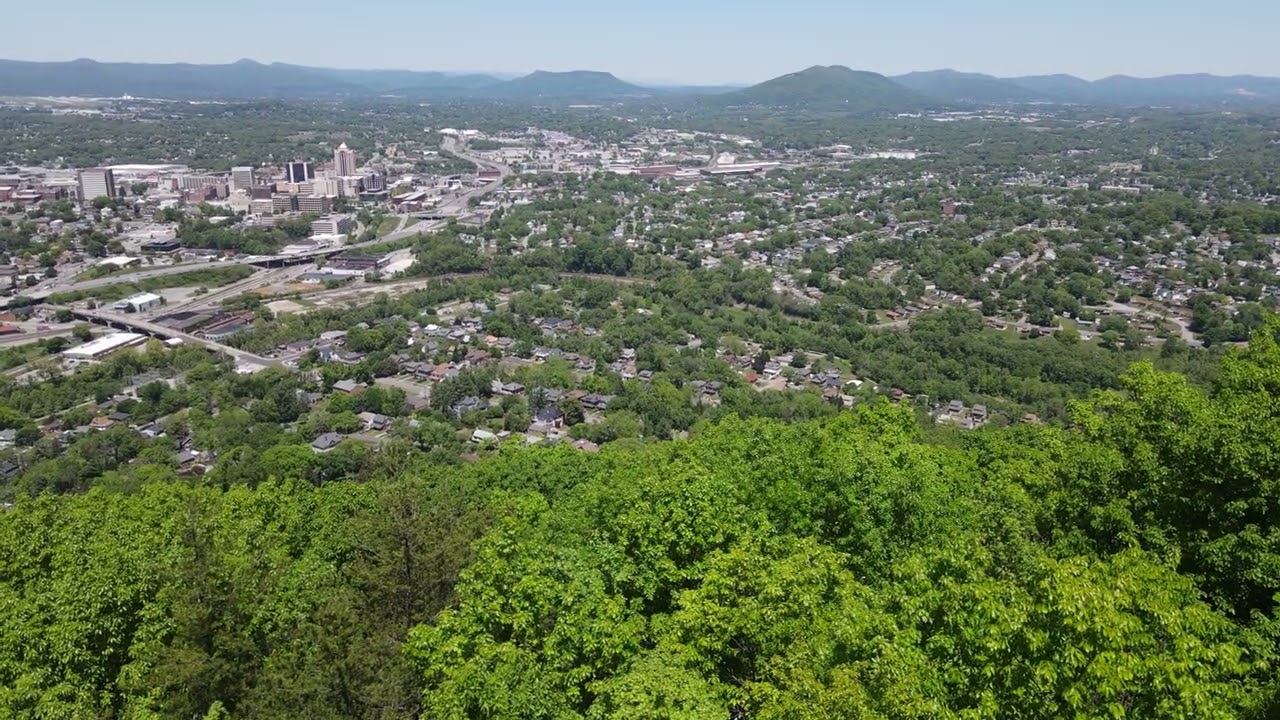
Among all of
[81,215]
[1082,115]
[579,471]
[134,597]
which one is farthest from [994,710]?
[1082,115]

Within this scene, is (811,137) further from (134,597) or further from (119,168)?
(134,597)

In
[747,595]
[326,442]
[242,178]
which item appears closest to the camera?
[747,595]

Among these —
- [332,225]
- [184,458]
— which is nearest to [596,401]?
[184,458]

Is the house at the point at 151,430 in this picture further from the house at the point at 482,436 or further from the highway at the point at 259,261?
the highway at the point at 259,261

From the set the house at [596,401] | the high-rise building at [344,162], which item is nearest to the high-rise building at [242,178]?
the high-rise building at [344,162]

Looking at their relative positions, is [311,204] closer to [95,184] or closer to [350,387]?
[95,184]

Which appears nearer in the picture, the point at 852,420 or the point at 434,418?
the point at 852,420
